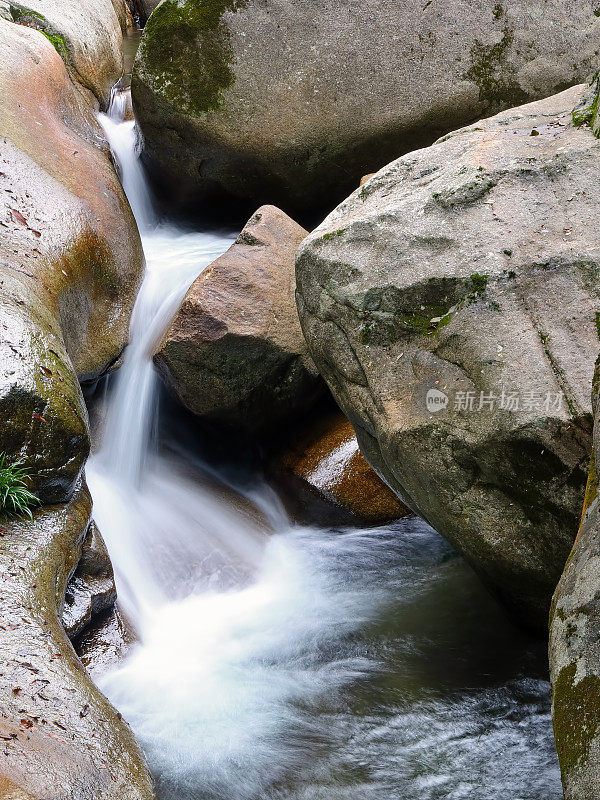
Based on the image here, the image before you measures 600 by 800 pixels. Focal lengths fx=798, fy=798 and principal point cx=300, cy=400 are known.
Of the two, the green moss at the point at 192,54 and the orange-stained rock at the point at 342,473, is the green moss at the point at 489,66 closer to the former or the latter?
the green moss at the point at 192,54

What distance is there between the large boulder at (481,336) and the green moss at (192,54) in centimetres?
360

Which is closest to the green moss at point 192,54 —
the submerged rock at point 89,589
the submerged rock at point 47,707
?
the submerged rock at point 89,589

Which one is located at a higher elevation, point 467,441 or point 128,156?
point 128,156

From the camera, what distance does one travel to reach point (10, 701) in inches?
123

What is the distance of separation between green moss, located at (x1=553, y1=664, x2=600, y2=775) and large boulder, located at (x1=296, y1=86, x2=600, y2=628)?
1306 mm

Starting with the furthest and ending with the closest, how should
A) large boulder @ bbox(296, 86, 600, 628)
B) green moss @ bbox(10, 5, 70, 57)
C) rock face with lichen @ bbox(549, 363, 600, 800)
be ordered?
green moss @ bbox(10, 5, 70, 57), large boulder @ bbox(296, 86, 600, 628), rock face with lichen @ bbox(549, 363, 600, 800)

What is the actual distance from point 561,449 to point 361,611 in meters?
2.08

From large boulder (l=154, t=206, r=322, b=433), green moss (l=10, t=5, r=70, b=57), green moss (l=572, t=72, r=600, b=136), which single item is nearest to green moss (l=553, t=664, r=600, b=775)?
green moss (l=572, t=72, r=600, b=136)

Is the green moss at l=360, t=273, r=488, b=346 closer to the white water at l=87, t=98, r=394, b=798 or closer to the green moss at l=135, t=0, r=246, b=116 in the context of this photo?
the white water at l=87, t=98, r=394, b=798

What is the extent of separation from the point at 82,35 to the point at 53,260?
4.91m

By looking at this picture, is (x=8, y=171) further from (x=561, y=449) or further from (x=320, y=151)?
(x=561, y=449)

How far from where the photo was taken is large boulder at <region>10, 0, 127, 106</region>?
28.1 ft

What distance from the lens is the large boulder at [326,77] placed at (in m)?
7.76

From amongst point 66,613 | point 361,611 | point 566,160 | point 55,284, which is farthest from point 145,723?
point 566,160
